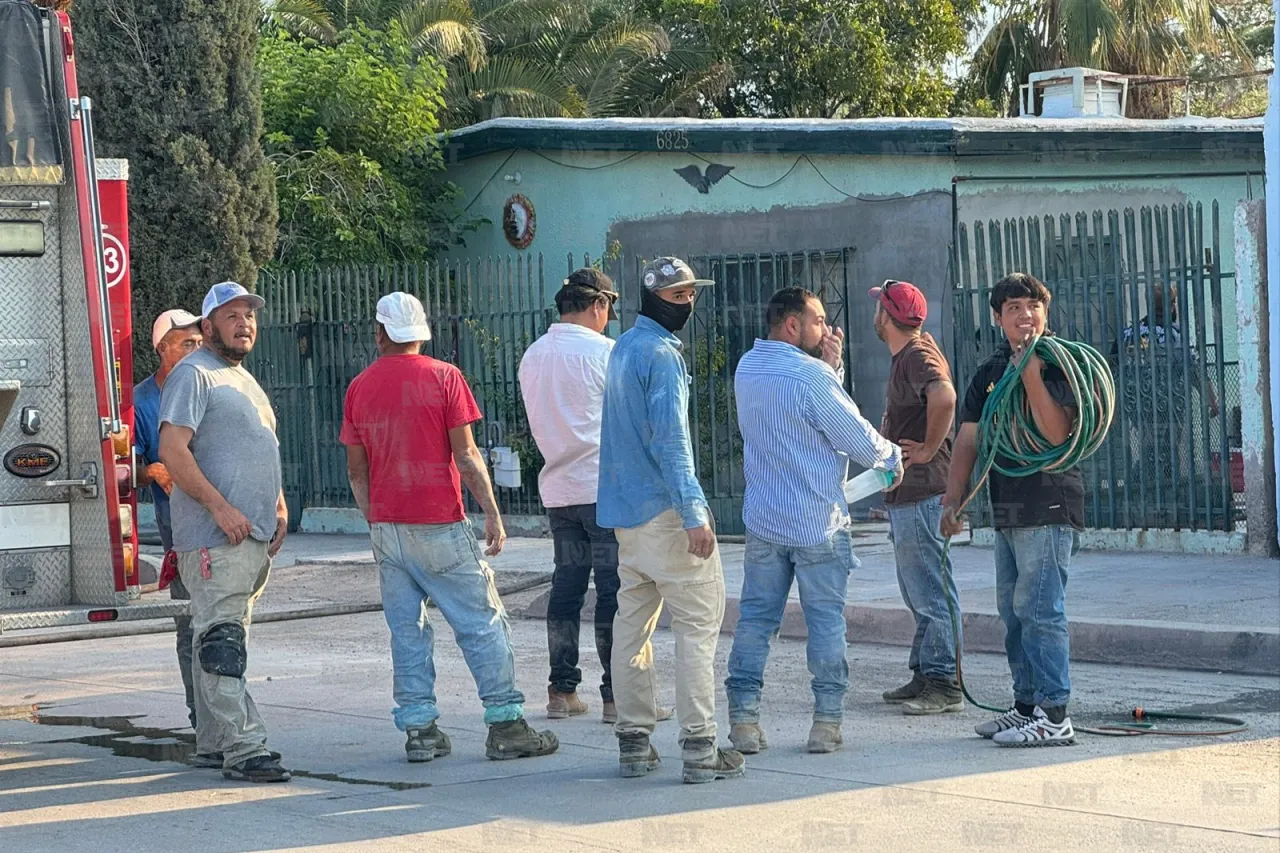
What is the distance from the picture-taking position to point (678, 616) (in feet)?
22.6

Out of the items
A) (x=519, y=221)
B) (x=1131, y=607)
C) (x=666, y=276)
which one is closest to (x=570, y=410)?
(x=666, y=276)

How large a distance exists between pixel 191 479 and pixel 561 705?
7.08ft

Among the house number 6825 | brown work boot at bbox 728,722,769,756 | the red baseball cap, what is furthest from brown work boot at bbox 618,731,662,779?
the house number 6825

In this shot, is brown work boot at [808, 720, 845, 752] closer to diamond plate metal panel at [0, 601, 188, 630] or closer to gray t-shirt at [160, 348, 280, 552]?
gray t-shirt at [160, 348, 280, 552]

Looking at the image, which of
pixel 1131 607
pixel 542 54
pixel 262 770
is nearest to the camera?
pixel 262 770

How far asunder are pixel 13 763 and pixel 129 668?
2.94 m

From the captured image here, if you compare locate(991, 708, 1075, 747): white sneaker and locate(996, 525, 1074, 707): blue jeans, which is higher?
locate(996, 525, 1074, 707): blue jeans

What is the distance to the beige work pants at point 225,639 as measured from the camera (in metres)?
7.14

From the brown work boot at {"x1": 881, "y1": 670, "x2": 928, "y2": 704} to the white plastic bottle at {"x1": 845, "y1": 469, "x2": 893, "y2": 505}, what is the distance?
126 centimetres

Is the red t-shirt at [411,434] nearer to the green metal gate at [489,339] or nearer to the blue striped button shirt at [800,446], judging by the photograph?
the blue striped button shirt at [800,446]

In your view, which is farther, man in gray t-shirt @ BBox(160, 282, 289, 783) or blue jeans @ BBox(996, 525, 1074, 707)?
blue jeans @ BBox(996, 525, 1074, 707)

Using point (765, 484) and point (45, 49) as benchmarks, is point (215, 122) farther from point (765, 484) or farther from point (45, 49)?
point (765, 484)

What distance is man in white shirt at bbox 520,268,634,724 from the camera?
8.17 meters

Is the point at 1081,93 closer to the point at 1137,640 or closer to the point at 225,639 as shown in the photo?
the point at 1137,640
